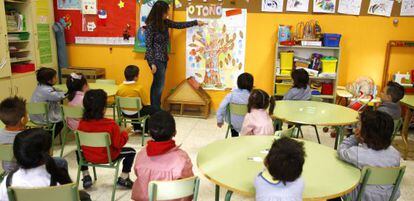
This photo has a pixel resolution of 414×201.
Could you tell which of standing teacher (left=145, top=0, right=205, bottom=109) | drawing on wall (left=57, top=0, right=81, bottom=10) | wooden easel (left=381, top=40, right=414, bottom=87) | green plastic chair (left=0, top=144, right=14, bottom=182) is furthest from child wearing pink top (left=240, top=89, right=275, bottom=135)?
drawing on wall (left=57, top=0, right=81, bottom=10)

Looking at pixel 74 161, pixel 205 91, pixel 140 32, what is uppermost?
pixel 140 32

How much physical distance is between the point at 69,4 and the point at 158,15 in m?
1.82

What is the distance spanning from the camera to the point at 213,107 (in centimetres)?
595

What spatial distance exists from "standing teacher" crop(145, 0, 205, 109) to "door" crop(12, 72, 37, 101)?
1829 millimetres

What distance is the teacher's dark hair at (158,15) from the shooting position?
16.6 feet

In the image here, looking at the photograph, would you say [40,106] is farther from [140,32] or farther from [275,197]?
[275,197]

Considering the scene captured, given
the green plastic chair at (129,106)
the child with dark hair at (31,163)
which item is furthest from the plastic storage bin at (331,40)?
the child with dark hair at (31,163)

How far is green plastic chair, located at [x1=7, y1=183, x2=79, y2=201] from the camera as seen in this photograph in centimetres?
168

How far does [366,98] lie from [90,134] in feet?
13.6

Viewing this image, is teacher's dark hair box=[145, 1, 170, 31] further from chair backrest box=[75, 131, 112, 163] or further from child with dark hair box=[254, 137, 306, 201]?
child with dark hair box=[254, 137, 306, 201]

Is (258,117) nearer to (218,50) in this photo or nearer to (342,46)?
(218,50)

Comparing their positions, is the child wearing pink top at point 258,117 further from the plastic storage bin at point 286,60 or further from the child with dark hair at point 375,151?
the plastic storage bin at point 286,60

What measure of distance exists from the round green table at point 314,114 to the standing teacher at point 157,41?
7.03 feet

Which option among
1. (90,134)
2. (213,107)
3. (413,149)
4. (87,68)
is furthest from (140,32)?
(413,149)
